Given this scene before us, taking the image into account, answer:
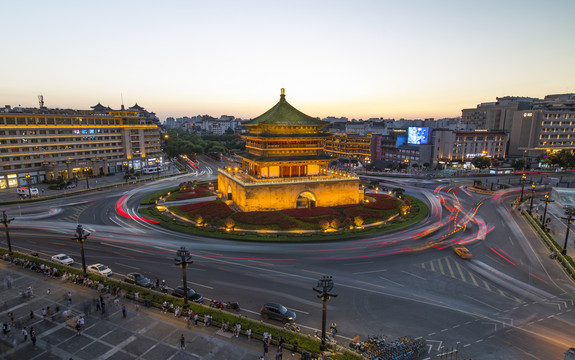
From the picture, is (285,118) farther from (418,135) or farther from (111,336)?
(418,135)

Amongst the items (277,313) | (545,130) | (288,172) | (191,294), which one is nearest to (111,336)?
(191,294)

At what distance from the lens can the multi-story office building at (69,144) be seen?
269 ft

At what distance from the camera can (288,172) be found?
6122 cm

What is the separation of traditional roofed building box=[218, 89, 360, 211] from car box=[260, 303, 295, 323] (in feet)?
97.3

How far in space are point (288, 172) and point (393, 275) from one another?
3144 cm

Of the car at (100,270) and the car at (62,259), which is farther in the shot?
the car at (62,259)

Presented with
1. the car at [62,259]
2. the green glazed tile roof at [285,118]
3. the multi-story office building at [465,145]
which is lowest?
the car at [62,259]

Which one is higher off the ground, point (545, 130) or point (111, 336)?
point (545, 130)

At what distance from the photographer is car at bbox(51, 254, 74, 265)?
36.1 metres

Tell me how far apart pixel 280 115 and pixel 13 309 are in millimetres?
46917

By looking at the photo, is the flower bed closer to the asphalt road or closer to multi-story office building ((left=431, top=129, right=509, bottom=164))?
the asphalt road

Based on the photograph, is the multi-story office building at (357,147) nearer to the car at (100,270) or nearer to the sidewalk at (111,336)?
the car at (100,270)

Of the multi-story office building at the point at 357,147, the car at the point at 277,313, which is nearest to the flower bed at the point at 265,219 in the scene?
the car at the point at 277,313

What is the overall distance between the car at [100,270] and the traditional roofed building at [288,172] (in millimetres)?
25016
